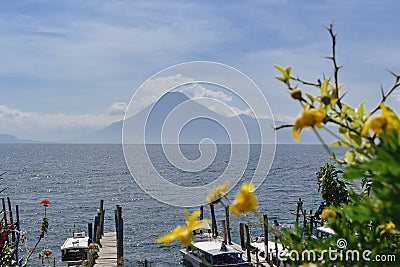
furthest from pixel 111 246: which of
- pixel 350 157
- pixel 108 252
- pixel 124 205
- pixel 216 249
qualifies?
pixel 124 205

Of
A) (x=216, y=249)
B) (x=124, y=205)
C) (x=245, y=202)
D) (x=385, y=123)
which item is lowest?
(x=124, y=205)

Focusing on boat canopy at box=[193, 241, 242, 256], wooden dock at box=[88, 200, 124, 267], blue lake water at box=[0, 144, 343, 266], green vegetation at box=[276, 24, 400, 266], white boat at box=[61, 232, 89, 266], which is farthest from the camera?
blue lake water at box=[0, 144, 343, 266]

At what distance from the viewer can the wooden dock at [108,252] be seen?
1489 cm

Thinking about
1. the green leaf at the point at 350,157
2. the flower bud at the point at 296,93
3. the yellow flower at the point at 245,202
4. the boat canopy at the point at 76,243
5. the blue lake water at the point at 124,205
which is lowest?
the blue lake water at the point at 124,205

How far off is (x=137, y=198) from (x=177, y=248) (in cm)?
2466

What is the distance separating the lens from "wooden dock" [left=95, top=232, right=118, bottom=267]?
14.9 metres

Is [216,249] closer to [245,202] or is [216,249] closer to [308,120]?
[245,202]

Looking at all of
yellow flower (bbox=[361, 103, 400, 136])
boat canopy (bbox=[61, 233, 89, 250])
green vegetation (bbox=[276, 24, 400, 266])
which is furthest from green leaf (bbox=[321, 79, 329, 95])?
boat canopy (bbox=[61, 233, 89, 250])

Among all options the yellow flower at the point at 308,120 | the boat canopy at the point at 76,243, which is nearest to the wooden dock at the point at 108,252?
the boat canopy at the point at 76,243

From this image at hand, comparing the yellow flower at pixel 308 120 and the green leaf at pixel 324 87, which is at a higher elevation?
the green leaf at pixel 324 87

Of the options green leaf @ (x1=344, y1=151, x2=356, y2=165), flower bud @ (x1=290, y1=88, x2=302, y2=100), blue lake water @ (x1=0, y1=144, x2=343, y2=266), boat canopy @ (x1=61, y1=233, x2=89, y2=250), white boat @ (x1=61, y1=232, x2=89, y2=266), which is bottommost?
blue lake water @ (x1=0, y1=144, x2=343, y2=266)

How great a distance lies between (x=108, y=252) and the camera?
1662 cm

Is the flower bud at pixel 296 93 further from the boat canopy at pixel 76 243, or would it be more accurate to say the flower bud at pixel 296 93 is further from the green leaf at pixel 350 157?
the boat canopy at pixel 76 243

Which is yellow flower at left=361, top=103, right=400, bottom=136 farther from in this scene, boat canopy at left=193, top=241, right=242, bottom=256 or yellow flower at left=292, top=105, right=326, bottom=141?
boat canopy at left=193, top=241, right=242, bottom=256
